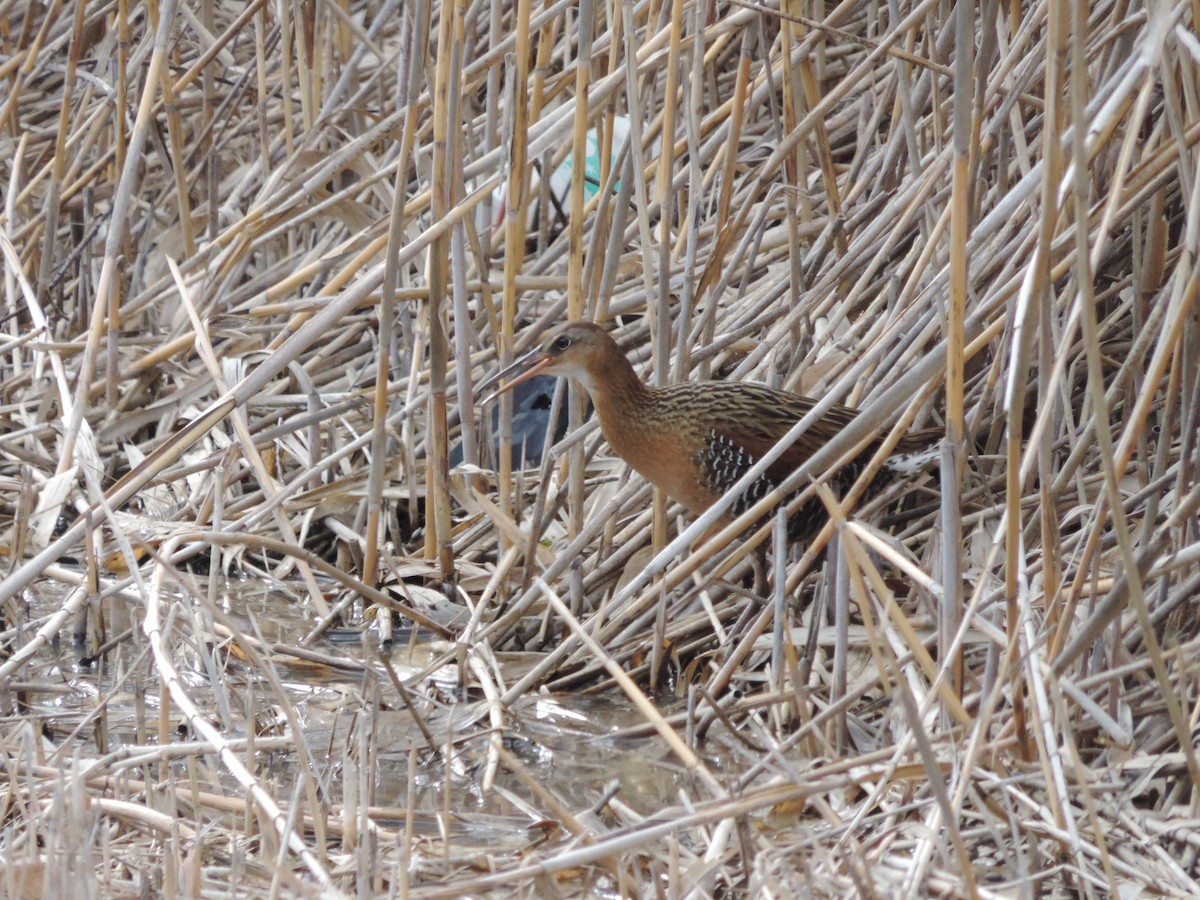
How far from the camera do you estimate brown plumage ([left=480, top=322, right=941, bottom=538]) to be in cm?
341

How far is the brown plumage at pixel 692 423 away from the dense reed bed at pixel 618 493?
0.08 metres

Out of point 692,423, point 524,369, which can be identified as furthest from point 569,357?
point 692,423

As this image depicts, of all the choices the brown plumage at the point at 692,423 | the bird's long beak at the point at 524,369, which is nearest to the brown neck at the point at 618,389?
the brown plumage at the point at 692,423

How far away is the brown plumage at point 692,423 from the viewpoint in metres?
3.41

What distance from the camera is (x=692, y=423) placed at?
3.43m

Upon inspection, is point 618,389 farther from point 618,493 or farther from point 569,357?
point 618,493

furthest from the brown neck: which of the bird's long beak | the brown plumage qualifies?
the bird's long beak

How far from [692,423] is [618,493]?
0.37 meters

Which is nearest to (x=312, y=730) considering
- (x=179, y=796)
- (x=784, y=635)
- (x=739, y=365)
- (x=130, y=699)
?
(x=130, y=699)

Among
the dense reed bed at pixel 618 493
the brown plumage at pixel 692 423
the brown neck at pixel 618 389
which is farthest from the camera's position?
the brown neck at pixel 618 389

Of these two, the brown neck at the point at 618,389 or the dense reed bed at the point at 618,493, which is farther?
the brown neck at the point at 618,389

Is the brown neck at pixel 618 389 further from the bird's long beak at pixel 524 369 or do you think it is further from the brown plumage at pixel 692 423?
the bird's long beak at pixel 524 369

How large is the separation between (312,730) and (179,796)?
66 centimetres

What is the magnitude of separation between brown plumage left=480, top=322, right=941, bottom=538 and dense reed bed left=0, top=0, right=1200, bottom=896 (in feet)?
0.27
